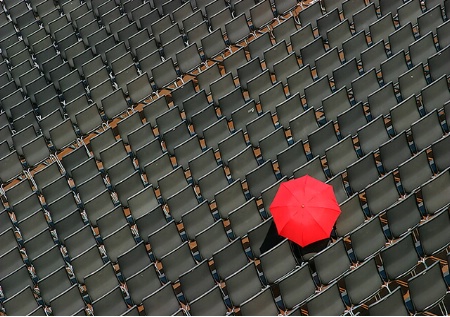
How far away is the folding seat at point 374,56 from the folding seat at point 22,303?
5491 mm

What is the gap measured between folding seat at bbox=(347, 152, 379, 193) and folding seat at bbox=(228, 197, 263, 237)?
1.22 m

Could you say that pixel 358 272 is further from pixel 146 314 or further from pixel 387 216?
pixel 146 314

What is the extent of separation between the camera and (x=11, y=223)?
30.0 feet

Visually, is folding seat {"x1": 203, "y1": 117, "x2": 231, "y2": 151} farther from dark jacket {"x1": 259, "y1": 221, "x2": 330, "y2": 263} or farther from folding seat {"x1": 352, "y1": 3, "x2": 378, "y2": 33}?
folding seat {"x1": 352, "y1": 3, "x2": 378, "y2": 33}

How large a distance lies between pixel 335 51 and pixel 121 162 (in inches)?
136

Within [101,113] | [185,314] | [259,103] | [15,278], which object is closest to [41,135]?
[101,113]

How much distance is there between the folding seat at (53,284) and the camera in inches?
320

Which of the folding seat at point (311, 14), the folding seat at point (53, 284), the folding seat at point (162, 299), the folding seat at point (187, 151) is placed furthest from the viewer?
the folding seat at point (311, 14)

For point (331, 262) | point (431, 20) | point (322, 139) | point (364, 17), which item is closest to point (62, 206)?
point (322, 139)

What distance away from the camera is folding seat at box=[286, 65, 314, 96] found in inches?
392

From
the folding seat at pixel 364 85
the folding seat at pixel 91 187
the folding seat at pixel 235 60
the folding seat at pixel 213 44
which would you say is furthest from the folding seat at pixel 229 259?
the folding seat at pixel 213 44

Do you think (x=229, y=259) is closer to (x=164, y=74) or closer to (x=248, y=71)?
(x=248, y=71)

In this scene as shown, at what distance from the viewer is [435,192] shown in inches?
318

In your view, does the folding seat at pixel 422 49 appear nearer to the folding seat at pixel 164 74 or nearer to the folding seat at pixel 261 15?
the folding seat at pixel 261 15
